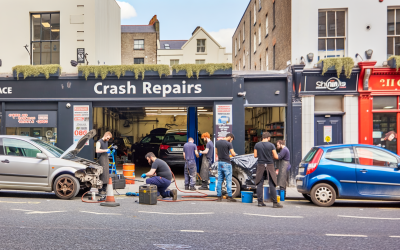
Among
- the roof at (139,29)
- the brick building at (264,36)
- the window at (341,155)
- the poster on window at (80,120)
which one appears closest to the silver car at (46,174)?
the poster on window at (80,120)

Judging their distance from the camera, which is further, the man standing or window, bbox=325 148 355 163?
the man standing

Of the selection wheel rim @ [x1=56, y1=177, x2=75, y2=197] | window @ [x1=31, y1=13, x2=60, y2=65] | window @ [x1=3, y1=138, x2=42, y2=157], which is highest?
window @ [x1=31, y1=13, x2=60, y2=65]

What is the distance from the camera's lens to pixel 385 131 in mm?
14352

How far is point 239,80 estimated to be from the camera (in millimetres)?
14633

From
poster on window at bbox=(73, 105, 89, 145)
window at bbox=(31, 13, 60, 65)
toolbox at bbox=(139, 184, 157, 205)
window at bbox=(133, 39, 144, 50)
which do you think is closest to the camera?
toolbox at bbox=(139, 184, 157, 205)

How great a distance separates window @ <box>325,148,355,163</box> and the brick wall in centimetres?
3264

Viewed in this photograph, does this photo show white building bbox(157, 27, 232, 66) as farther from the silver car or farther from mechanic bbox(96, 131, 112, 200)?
the silver car

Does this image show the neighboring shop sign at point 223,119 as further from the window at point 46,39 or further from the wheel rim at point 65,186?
the window at point 46,39

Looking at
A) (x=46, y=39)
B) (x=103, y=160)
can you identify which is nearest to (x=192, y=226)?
(x=103, y=160)

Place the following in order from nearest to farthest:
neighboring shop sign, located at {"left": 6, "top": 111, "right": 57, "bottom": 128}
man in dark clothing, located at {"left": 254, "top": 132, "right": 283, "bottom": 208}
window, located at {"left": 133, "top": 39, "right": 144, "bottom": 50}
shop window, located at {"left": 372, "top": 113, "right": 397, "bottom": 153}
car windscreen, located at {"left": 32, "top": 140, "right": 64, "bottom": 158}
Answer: man in dark clothing, located at {"left": 254, "top": 132, "right": 283, "bottom": 208}
car windscreen, located at {"left": 32, "top": 140, "right": 64, "bottom": 158}
shop window, located at {"left": 372, "top": 113, "right": 397, "bottom": 153}
neighboring shop sign, located at {"left": 6, "top": 111, "right": 57, "bottom": 128}
window, located at {"left": 133, "top": 39, "right": 144, "bottom": 50}

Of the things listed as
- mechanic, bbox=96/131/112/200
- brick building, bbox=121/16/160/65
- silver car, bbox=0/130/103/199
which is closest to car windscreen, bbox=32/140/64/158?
silver car, bbox=0/130/103/199

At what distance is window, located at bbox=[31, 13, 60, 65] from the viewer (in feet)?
51.1

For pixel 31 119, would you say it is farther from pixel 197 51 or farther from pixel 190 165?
pixel 197 51

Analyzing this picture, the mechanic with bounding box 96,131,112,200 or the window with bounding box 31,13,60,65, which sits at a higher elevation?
the window with bounding box 31,13,60,65
